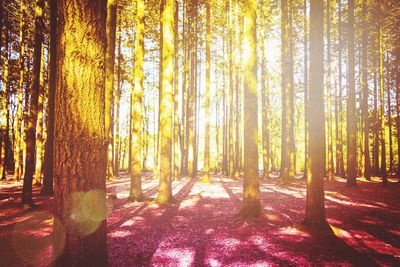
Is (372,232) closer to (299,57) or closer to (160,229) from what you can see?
(160,229)

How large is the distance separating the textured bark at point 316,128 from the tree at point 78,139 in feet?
18.0

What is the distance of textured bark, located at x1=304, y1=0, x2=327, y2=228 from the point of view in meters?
6.43

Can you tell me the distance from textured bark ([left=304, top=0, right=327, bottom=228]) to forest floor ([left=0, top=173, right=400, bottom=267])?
56 centimetres

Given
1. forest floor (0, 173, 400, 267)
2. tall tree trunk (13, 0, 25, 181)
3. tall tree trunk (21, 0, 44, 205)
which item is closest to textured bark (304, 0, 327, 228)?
forest floor (0, 173, 400, 267)

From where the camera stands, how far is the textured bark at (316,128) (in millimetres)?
6434

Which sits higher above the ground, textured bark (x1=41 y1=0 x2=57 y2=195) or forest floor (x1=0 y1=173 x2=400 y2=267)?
textured bark (x1=41 y1=0 x2=57 y2=195)

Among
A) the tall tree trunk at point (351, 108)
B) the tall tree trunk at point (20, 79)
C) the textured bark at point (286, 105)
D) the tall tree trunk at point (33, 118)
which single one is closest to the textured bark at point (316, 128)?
the tall tree trunk at point (33, 118)

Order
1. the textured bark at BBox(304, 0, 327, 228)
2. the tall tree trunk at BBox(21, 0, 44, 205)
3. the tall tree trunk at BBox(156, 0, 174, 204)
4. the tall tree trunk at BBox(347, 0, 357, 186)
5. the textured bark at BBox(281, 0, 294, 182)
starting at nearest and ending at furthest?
the textured bark at BBox(304, 0, 327, 228) < the tall tree trunk at BBox(21, 0, 44, 205) < the tall tree trunk at BBox(156, 0, 174, 204) < the tall tree trunk at BBox(347, 0, 357, 186) < the textured bark at BBox(281, 0, 294, 182)

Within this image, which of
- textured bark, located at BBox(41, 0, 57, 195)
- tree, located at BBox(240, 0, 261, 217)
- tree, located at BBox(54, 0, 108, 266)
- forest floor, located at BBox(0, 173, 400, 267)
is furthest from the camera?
textured bark, located at BBox(41, 0, 57, 195)

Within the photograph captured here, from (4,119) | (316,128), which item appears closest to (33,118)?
(316,128)

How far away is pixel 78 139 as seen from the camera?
283 centimetres

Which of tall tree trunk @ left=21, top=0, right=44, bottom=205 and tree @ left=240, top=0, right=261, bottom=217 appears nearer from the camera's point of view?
tree @ left=240, top=0, right=261, bottom=217

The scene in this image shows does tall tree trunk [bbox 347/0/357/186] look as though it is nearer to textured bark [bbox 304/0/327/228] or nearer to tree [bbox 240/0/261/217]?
tree [bbox 240/0/261/217]

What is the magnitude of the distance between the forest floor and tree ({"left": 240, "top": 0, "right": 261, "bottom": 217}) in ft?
1.99
